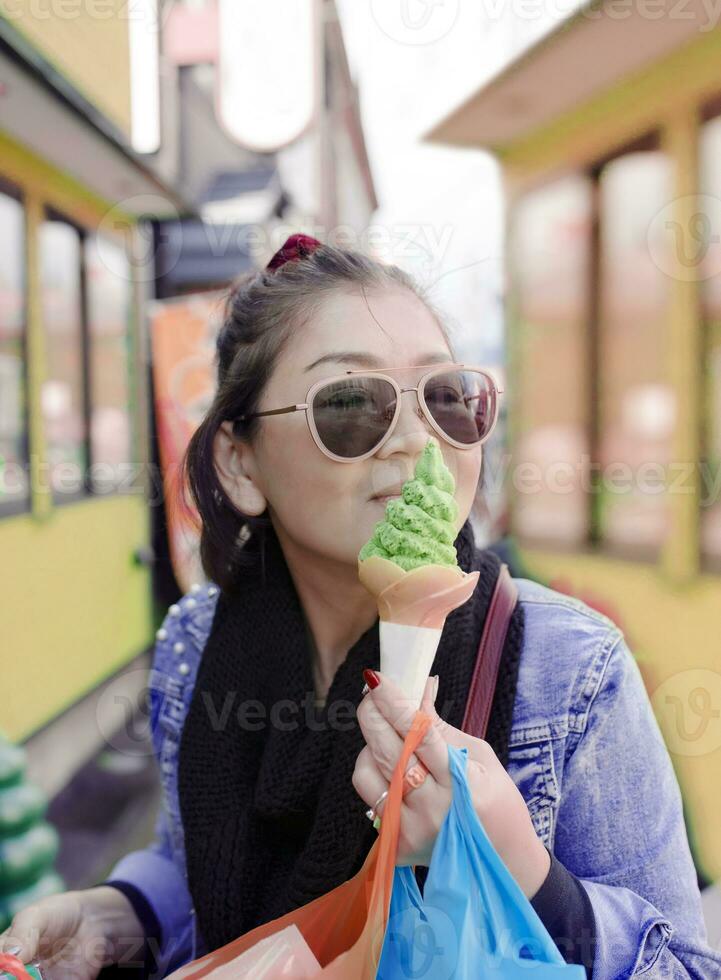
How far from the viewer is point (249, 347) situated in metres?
1.48

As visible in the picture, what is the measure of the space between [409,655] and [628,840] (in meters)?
0.45

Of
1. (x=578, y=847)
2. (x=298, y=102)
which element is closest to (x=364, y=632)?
(x=578, y=847)

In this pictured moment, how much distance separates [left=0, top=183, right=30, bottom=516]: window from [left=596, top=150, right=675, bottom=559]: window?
3.54 m

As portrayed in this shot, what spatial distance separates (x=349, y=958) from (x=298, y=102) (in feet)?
18.1

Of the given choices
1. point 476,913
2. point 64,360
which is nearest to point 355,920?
point 476,913

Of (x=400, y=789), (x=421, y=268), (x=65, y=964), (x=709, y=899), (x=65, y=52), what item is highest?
(x=65, y=52)

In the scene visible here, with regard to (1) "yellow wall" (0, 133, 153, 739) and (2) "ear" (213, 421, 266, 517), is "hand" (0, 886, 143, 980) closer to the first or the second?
(2) "ear" (213, 421, 266, 517)

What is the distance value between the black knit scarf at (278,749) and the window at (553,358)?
3.81 metres

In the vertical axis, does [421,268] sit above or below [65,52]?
below

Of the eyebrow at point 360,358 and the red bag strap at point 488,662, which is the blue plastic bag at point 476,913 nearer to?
the red bag strap at point 488,662

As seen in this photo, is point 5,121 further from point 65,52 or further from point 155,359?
point 155,359

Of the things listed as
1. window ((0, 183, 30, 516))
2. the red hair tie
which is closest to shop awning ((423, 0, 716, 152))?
window ((0, 183, 30, 516))

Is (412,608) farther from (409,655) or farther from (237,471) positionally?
(237,471)

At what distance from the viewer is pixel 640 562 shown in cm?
438
